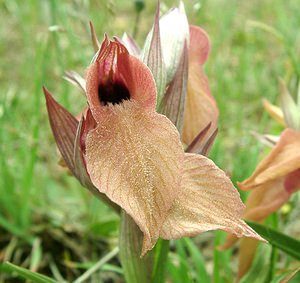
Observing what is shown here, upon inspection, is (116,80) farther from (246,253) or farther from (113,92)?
(246,253)

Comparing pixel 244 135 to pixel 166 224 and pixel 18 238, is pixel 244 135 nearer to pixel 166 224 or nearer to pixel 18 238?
pixel 18 238

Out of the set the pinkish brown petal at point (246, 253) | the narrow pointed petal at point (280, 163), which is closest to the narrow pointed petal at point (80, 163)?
the narrow pointed petal at point (280, 163)

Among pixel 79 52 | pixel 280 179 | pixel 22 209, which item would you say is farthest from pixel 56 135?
pixel 79 52

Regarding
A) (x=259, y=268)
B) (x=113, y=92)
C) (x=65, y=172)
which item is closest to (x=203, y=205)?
(x=113, y=92)

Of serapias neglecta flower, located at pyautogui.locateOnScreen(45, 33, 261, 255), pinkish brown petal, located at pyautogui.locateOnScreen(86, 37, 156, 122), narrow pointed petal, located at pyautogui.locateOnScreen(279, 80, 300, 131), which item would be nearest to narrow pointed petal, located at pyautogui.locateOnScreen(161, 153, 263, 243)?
serapias neglecta flower, located at pyautogui.locateOnScreen(45, 33, 261, 255)

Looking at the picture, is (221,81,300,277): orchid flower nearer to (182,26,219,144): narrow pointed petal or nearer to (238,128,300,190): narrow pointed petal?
(238,128,300,190): narrow pointed petal

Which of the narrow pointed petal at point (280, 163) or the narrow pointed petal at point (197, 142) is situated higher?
the narrow pointed petal at point (197, 142)

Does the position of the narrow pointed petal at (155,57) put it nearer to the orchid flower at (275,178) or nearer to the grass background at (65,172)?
the orchid flower at (275,178)

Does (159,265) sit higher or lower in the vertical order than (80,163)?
lower
